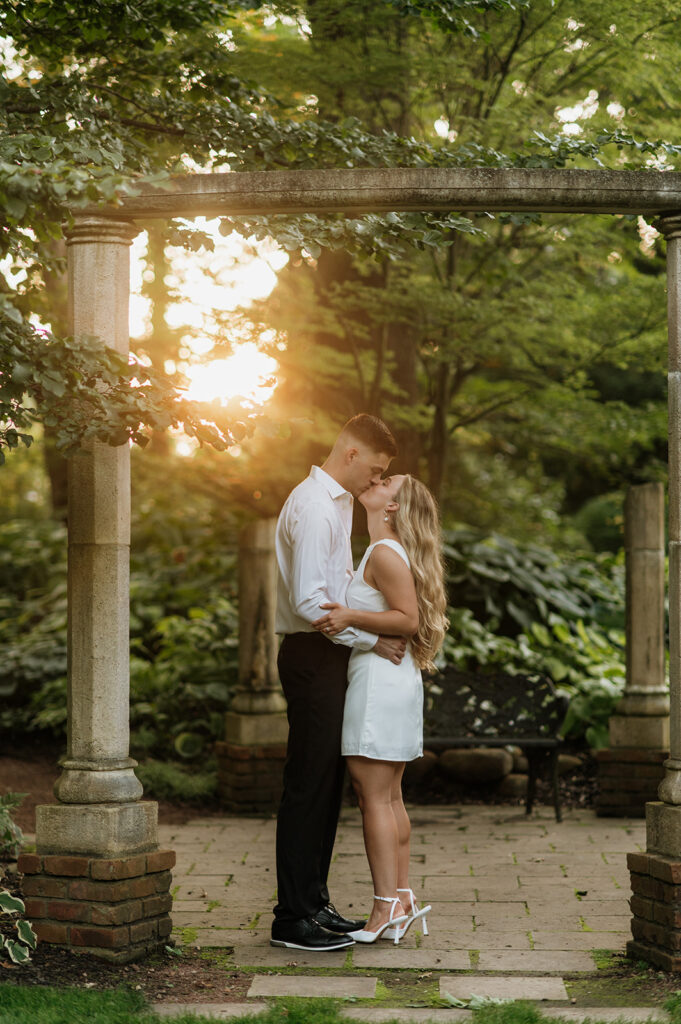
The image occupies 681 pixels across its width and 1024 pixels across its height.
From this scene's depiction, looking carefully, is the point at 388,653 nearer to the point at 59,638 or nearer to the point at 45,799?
the point at 45,799

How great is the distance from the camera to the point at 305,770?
462 cm

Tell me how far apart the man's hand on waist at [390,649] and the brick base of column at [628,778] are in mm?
3135

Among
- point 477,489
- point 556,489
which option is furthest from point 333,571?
point 556,489

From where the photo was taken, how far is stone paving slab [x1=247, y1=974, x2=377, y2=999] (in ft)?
12.9

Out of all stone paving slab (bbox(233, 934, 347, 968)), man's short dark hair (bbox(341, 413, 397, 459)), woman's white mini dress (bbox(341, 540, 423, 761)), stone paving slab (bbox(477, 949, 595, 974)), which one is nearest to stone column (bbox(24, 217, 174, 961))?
stone paving slab (bbox(233, 934, 347, 968))

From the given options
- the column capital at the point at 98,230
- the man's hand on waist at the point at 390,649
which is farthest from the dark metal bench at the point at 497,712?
the column capital at the point at 98,230

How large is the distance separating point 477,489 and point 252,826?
9.78 meters

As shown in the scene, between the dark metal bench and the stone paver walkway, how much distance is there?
473 mm

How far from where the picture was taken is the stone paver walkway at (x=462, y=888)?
4449 millimetres

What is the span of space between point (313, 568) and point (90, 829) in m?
1.30

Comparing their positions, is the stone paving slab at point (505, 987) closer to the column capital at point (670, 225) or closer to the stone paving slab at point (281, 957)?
the stone paving slab at point (281, 957)

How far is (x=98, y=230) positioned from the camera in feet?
14.5

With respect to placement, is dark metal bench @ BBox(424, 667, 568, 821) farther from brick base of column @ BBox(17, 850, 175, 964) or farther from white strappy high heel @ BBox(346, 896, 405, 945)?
brick base of column @ BBox(17, 850, 175, 964)

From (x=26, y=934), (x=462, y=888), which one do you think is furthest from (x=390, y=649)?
(x=26, y=934)
